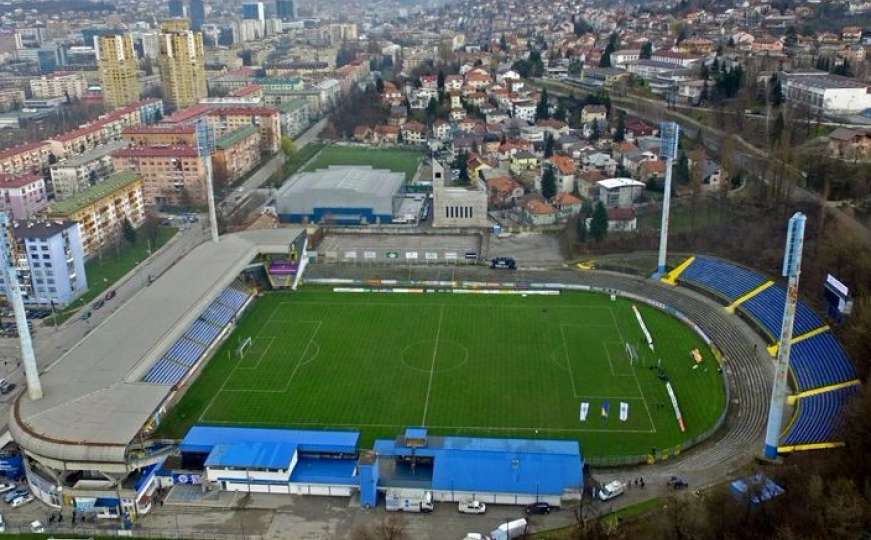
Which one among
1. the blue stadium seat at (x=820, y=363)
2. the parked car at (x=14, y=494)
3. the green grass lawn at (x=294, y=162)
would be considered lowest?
the parked car at (x=14, y=494)

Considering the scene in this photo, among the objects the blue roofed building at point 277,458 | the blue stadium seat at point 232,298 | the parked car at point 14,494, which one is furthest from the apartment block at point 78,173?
the blue roofed building at point 277,458

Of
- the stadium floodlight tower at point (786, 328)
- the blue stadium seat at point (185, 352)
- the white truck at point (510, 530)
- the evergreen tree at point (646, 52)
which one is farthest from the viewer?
the evergreen tree at point (646, 52)

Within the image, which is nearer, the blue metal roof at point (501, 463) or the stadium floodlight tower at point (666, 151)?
the blue metal roof at point (501, 463)

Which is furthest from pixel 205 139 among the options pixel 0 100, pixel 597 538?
pixel 0 100

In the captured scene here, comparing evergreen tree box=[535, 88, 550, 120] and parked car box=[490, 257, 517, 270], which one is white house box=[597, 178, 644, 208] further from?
evergreen tree box=[535, 88, 550, 120]

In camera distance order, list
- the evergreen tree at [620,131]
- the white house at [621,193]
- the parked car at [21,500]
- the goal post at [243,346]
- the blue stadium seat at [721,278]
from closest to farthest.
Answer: the parked car at [21,500] < the goal post at [243,346] < the blue stadium seat at [721,278] < the white house at [621,193] < the evergreen tree at [620,131]

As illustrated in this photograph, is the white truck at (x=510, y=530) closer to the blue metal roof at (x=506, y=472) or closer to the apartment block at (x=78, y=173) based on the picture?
the blue metal roof at (x=506, y=472)
